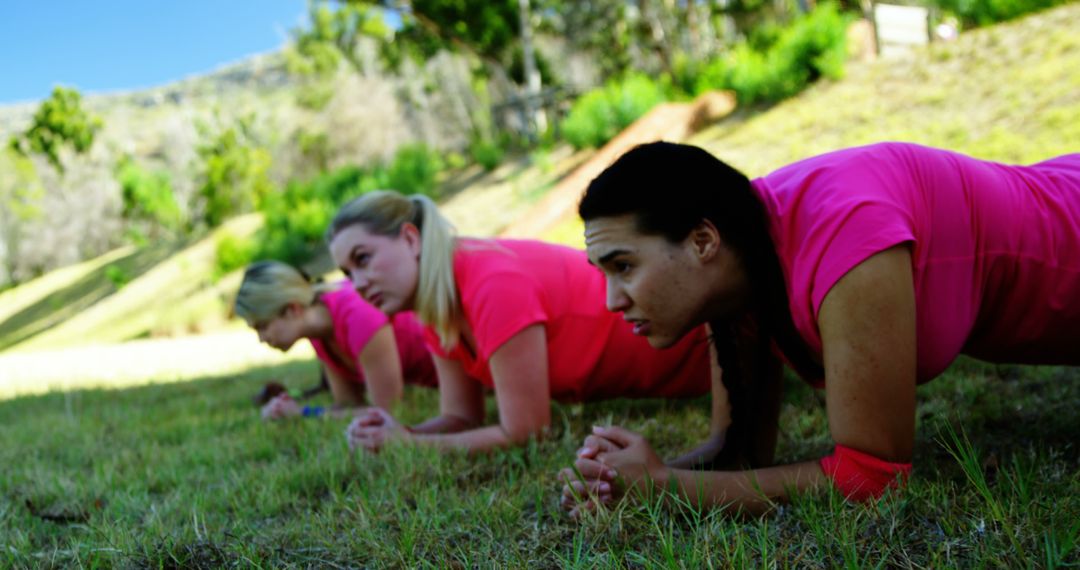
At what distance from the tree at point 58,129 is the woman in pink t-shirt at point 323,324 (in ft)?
131

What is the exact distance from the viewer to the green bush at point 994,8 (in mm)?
11180

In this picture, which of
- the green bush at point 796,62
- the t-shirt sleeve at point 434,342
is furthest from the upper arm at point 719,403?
the green bush at point 796,62

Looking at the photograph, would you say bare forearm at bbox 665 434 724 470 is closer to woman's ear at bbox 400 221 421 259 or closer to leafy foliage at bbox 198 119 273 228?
woman's ear at bbox 400 221 421 259

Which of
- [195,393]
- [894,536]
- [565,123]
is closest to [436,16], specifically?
[565,123]

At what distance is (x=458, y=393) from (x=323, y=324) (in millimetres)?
1187

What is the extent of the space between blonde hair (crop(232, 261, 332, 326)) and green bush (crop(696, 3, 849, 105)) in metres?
9.39

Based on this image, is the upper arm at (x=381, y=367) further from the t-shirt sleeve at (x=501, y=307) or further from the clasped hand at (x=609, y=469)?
the clasped hand at (x=609, y=469)

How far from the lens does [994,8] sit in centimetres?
1177

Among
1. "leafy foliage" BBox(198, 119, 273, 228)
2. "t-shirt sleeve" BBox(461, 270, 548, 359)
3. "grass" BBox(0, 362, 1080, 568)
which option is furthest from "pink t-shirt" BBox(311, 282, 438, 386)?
"leafy foliage" BBox(198, 119, 273, 228)

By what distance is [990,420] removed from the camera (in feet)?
7.64

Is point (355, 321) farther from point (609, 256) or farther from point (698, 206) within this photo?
point (698, 206)

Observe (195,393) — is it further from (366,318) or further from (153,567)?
(153,567)

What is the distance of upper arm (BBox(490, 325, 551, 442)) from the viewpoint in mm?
2496

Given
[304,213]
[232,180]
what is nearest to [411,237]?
[304,213]
